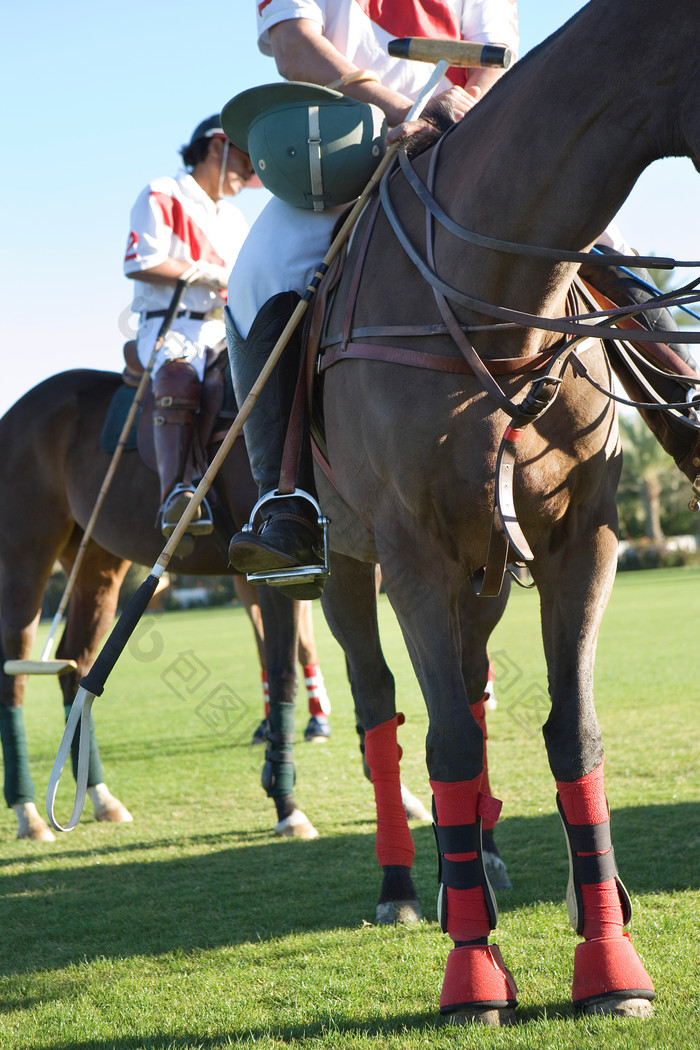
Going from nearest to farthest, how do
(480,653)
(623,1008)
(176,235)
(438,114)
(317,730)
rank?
(623,1008), (438,114), (480,653), (176,235), (317,730)

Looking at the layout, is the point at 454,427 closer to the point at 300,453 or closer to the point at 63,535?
the point at 300,453

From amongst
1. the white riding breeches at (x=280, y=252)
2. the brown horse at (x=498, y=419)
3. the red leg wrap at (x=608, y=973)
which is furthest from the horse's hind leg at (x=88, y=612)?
the red leg wrap at (x=608, y=973)

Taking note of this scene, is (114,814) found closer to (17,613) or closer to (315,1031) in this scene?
(17,613)

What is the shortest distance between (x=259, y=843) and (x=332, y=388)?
3.21 meters

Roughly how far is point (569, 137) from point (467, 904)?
2.16 metres

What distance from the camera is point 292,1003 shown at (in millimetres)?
3193

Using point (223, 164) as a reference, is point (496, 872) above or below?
below

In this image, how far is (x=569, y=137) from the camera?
2.52 metres

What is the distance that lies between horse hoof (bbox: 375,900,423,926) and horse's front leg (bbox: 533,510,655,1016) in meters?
1.09

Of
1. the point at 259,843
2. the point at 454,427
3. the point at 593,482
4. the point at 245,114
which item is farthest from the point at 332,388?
the point at 259,843

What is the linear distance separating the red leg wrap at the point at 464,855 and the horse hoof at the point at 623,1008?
36 cm

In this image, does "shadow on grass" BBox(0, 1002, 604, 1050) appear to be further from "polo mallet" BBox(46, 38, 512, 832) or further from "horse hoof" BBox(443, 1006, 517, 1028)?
"polo mallet" BBox(46, 38, 512, 832)

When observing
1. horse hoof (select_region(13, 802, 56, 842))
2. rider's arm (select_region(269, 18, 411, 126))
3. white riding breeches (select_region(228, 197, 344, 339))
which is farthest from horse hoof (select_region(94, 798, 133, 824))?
rider's arm (select_region(269, 18, 411, 126))

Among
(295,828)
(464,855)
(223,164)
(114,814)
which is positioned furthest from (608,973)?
(223,164)
